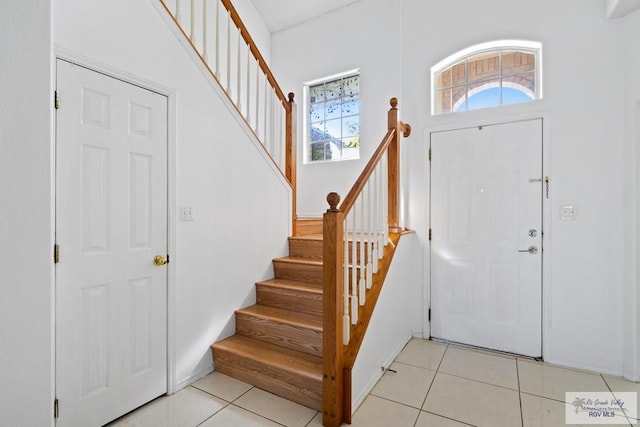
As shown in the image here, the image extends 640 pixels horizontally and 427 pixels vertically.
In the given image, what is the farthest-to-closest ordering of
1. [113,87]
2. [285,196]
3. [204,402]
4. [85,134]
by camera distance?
[285,196]
[204,402]
[113,87]
[85,134]

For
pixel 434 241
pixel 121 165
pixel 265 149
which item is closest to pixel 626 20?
pixel 434 241

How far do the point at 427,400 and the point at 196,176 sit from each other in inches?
91.3

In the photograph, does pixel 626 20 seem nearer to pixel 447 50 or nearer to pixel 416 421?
pixel 447 50

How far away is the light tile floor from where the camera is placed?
6.42 feet

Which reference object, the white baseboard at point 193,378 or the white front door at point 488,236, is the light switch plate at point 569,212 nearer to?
the white front door at point 488,236

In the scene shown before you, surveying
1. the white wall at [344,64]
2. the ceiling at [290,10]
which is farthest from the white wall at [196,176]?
the ceiling at [290,10]

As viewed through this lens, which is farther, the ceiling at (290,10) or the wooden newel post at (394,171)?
the ceiling at (290,10)

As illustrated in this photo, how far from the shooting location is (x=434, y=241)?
322 cm

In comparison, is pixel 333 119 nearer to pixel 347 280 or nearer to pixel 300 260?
pixel 300 260

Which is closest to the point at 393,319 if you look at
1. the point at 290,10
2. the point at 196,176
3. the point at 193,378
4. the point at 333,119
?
the point at 193,378

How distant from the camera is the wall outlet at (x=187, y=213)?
90.5 inches

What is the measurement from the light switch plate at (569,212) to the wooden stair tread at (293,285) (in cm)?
216

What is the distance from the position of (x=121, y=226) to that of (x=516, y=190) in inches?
125

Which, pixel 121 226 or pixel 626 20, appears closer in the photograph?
pixel 121 226
